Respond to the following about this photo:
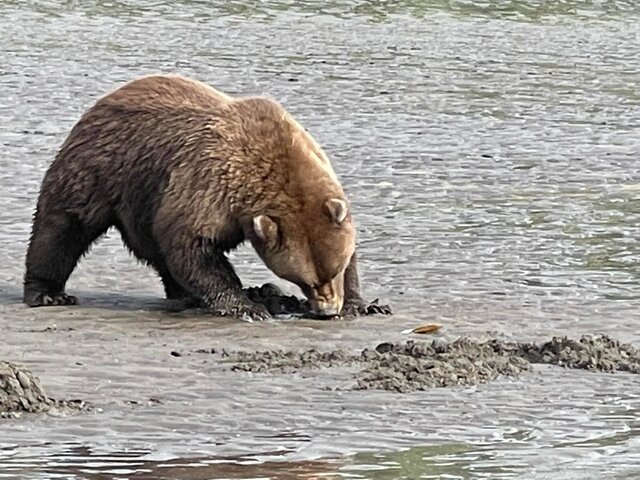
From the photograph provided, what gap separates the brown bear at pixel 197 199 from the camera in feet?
31.7

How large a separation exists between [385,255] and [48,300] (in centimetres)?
236

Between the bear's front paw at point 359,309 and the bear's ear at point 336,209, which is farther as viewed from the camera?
the bear's front paw at point 359,309

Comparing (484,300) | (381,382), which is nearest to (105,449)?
(381,382)

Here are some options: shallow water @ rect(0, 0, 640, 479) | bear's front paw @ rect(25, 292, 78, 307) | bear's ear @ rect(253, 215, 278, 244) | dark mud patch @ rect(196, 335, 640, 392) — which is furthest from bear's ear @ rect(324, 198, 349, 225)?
bear's front paw @ rect(25, 292, 78, 307)

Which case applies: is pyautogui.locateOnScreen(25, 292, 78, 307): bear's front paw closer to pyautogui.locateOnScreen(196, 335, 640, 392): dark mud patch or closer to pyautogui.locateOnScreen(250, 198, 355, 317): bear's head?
pyautogui.locateOnScreen(250, 198, 355, 317): bear's head

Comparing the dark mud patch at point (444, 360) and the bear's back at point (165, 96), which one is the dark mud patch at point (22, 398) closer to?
the dark mud patch at point (444, 360)

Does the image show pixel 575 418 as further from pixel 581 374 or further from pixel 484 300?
pixel 484 300

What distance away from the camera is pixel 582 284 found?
1080 centimetres

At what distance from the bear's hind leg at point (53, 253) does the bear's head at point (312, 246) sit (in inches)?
43.5

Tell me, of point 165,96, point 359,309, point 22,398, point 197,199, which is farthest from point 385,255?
point 22,398

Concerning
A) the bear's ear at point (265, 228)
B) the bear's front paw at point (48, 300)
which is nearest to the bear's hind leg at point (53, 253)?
the bear's front paw at point (48, 300)

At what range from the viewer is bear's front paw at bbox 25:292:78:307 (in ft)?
33.2

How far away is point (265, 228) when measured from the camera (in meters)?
9.57

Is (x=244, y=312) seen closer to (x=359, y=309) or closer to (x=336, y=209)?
(x=359, y=309)
